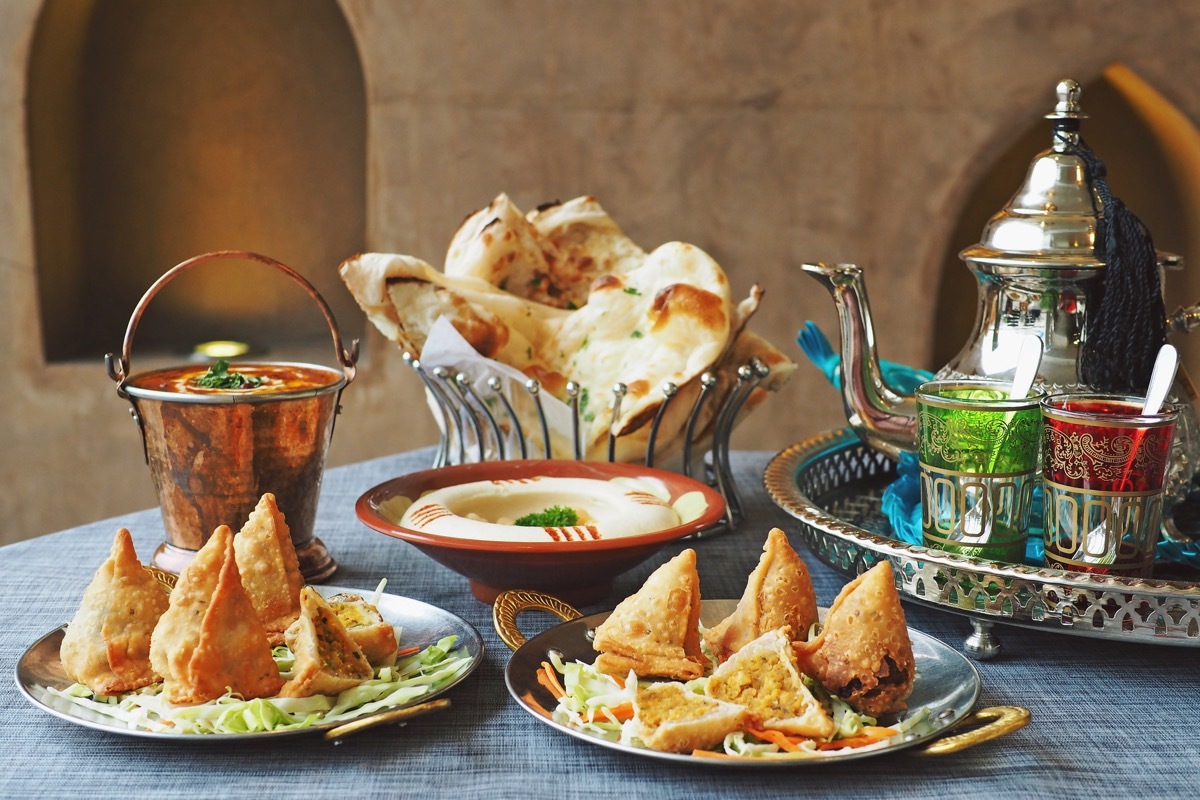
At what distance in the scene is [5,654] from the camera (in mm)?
952

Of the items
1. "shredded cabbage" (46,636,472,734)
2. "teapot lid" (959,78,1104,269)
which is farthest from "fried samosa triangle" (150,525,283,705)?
"teapot lid" (959,78,1104,269)

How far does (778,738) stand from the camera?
739 mm

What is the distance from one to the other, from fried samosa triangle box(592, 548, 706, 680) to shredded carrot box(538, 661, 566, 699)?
3cm

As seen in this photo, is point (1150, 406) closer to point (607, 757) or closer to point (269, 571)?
point (607, 757)

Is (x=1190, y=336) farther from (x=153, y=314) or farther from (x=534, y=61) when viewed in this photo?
(x=153, y=314)

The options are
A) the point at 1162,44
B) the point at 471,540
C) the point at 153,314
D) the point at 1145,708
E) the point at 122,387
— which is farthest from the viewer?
the point at 153,314

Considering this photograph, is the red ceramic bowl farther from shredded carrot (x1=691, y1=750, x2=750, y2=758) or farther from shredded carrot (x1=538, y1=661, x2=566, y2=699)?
shredded carrot (x1=691, y1=750, x2=750, y2=758)

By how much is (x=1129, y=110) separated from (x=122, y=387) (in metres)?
3.50

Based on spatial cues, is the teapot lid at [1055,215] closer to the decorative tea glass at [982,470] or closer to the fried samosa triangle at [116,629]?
the decorative tea glass at [982,470]

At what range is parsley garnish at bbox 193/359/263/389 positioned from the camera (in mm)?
1146

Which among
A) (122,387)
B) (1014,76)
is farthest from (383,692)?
(1014,76)

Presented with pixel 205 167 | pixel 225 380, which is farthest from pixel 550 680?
pixel 205 167

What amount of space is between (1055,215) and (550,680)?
0.72 meters

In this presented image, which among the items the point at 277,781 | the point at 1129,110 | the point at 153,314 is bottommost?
the point at 153,314
